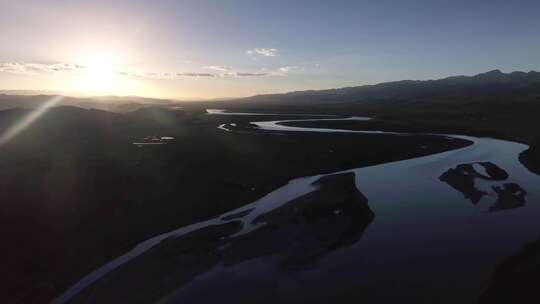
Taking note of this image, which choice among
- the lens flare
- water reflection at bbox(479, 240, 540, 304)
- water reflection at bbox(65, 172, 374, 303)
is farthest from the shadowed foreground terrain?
water reflection at bbox(479, 240, 540, 304)

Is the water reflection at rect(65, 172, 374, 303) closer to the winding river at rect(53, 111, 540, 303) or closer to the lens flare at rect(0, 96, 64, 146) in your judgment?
the winding river at rect(53, 111, 540, 303)

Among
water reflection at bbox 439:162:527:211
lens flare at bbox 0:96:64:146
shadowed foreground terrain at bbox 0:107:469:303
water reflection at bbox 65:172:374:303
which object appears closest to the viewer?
water reflection at bbox 65:172:374:303

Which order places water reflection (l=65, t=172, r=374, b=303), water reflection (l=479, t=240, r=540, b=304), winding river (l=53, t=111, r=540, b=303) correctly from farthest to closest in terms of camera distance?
water reflection (l=65, t=172, r=374, b=303) < winding river (l=53, t=111, r=540, b=303) < water reflection (l=479, t=240, r=540, b=304)

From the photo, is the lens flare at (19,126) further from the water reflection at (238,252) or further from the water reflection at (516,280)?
the water reflection at (516,280)

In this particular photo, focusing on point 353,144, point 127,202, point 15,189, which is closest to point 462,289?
point 127,202

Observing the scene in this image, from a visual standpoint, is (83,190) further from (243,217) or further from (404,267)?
(404,267)

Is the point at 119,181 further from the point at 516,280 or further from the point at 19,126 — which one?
the point at 19,126
